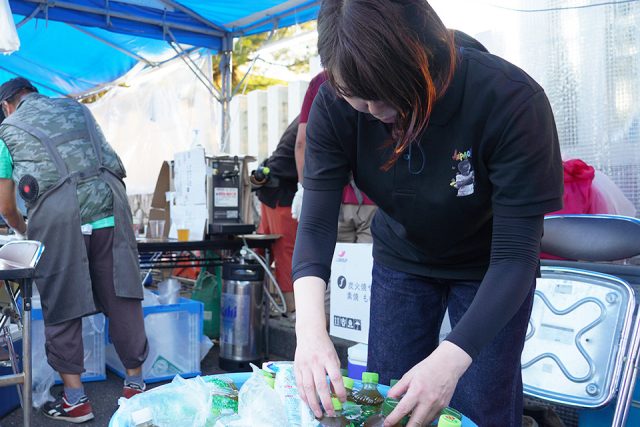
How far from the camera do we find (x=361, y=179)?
131cm

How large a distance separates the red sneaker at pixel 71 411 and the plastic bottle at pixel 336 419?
2.43 m

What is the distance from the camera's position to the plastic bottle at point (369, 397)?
1088mm

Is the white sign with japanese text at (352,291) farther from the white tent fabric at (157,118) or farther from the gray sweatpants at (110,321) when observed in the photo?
the white tent fabric at (157,118)

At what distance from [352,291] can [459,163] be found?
5.54ft

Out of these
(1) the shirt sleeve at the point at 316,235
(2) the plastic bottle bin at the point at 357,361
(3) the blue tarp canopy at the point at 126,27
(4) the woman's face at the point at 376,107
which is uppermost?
(3) the blue tarp canopy at the point at 126,27

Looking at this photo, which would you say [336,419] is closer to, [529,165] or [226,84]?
[529,165]

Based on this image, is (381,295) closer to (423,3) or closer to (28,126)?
(423,3)

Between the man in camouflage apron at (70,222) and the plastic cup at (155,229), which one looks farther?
the plastic cup at (155,229)

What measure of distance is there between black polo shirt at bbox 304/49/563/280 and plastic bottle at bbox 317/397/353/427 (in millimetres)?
431

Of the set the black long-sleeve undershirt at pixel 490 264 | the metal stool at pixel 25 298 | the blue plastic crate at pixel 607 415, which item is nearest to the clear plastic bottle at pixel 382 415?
the black long-sleeve undershirt at pixel 490 264

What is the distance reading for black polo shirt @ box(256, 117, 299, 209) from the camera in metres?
4.18

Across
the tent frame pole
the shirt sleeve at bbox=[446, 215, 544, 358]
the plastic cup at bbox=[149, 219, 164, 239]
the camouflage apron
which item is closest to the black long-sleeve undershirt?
the shirt sleeve at bbox=[446, 215, 544, 358]

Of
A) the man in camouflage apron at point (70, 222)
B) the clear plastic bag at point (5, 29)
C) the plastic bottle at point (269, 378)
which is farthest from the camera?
the clear plastic bag at point (5, 29)

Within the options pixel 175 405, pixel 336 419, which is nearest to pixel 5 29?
pixel 175 405
